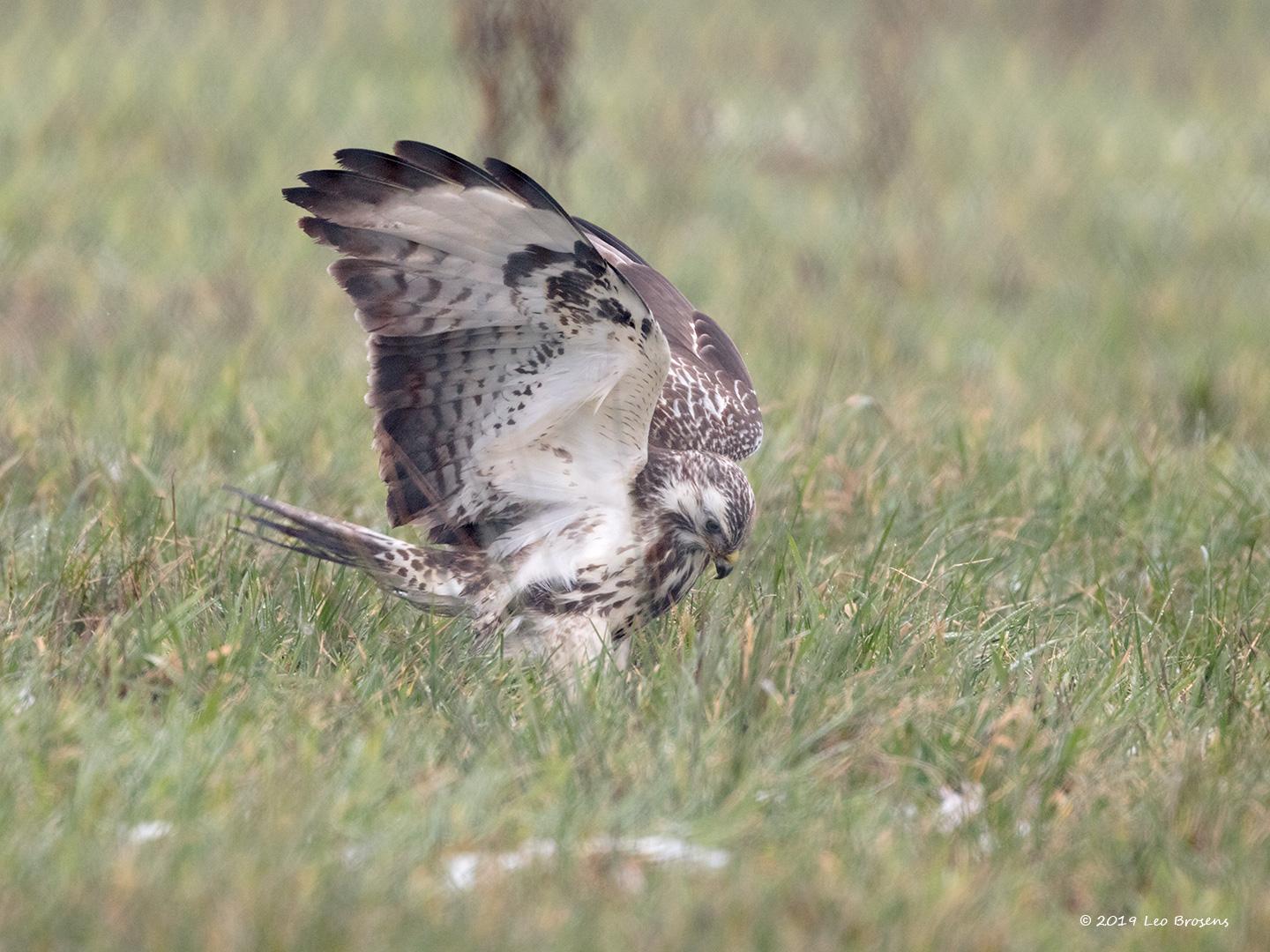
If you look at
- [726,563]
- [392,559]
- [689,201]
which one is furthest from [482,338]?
[689,201]

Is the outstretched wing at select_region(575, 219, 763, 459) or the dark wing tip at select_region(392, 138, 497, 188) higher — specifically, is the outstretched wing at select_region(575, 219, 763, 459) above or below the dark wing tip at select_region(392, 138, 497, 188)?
below

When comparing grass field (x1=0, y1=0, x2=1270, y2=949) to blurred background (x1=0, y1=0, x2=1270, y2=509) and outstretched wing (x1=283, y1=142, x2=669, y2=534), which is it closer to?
blurred background (x1=0, y1=0, x2=1270, y2=509)

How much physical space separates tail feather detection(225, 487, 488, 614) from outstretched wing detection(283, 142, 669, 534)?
90 millimetres

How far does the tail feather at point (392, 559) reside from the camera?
12.9ft

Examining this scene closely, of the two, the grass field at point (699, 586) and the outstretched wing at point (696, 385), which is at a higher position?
the outstretched wing at point (696, 385)

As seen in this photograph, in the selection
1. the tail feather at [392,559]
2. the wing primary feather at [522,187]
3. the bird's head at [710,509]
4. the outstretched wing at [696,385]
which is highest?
the wing primary feather at [522,187]

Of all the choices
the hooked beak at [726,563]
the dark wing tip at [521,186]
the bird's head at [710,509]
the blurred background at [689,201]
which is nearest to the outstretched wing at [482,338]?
the dark wing tip at [521,186]

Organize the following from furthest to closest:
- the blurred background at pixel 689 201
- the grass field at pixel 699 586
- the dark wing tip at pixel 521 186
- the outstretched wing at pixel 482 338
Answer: the blurred background at pixel 689 201 → the outstretched wing at pixel 482 338 → the dark wing tip at pixel 521 186 → the grass field at pixel 699 586

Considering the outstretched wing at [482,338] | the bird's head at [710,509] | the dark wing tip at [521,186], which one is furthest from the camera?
the bird's head at [710,509]

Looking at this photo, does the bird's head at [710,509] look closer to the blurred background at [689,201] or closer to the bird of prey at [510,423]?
the bird of prey at [510,423]

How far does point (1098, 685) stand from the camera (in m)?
3.41

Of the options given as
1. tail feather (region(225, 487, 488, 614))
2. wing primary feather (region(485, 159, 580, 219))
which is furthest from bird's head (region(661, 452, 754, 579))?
wing primary feather (region(485, 159, 580, 219))

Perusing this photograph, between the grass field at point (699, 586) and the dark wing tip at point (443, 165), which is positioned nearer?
the grass field at point (699, 586)

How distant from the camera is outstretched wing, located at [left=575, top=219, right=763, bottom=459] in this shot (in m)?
4.28
